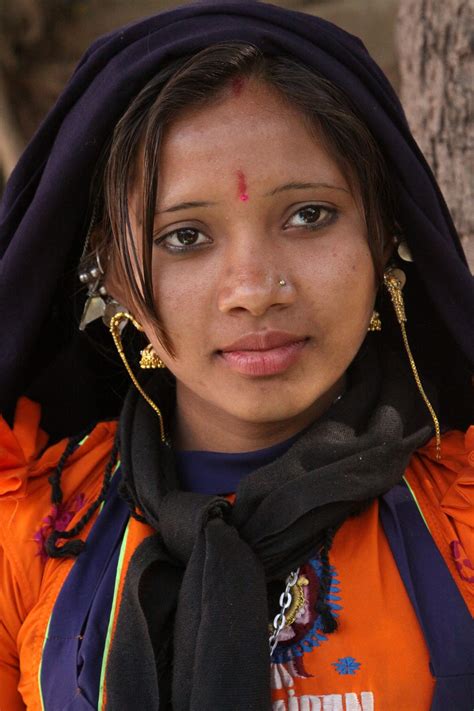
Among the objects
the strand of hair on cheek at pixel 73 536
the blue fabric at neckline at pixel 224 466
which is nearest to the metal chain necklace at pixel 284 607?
the blue fabric at neckline at pixel 224 466

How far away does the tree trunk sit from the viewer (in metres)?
2.59

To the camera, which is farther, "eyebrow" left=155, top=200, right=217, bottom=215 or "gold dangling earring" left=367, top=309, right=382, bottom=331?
"gold dangling earring" left=367, top=309, right=382, bottom=331

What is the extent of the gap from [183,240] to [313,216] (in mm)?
244

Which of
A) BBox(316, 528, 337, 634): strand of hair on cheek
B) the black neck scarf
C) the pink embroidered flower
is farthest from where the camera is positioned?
the pink embroidered flower

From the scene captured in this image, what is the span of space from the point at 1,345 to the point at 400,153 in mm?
889

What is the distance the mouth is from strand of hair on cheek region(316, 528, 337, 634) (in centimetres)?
32

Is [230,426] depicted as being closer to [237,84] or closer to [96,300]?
[96,300]

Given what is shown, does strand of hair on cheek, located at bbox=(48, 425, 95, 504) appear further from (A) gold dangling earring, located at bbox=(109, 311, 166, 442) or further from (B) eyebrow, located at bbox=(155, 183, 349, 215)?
(B) eyebrow, located at bbox=(155, 183, 349, 215)

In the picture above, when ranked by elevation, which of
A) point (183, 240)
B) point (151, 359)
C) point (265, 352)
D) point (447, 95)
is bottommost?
point (265, 352)

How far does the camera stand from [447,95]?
104 inches

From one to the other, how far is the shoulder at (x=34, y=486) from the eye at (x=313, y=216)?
0.69 m

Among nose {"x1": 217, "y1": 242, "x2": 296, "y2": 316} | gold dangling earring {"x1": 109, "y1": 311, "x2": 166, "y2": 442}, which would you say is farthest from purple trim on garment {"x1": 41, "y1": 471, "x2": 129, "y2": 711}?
nose {"x1": 217, "y1": 242, "x2": 296, "y2": 316}

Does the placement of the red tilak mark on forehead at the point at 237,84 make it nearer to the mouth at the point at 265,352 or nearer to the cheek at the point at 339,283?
the cheek at the point at 339,283

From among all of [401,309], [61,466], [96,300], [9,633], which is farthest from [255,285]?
[9,633]
